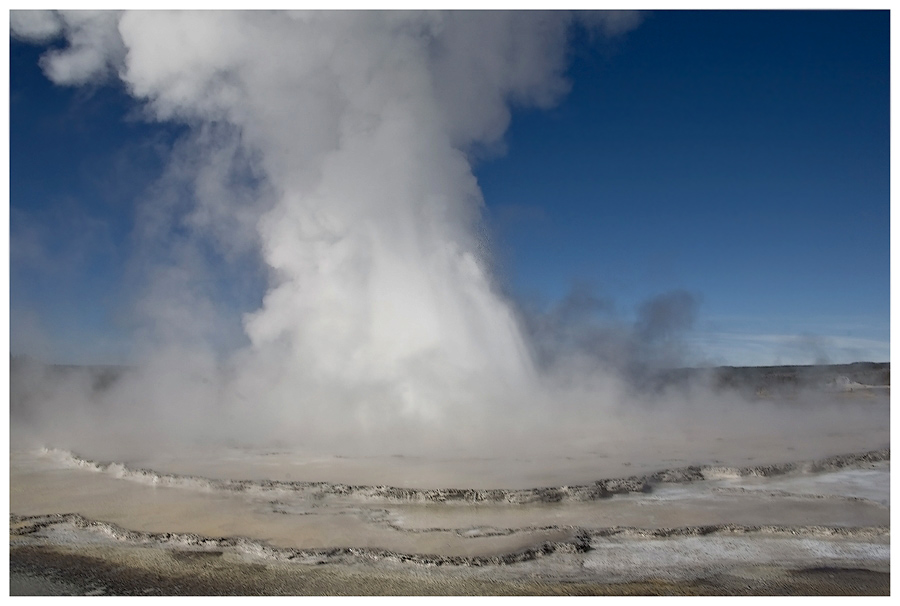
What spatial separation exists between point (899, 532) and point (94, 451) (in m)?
8.59

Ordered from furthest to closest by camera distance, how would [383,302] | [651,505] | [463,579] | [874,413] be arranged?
[874,413]
[383,302]
[651,505]
[463,579]

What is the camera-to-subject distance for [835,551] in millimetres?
4395

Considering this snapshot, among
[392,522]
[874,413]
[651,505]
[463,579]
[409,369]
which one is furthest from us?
[874,413]

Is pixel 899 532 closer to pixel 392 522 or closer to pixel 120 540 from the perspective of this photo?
pixel 392 522

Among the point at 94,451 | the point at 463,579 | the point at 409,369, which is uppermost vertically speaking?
the point at 409,369

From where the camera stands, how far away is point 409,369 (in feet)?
35.8

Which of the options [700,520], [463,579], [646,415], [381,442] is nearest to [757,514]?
[700,520]

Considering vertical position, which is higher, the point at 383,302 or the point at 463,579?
the point at 383,302

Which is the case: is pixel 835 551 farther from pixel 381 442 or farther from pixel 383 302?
pixel 383 302

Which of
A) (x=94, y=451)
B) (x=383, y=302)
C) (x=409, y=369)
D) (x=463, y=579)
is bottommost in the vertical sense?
(x=463, y=579)

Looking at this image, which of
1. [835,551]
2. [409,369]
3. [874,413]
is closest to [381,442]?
[409,369]

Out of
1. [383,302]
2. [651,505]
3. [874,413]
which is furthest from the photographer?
[874,413]

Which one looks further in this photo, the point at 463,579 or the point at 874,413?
the point at 874,413

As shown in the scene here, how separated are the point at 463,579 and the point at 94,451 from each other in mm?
6434
